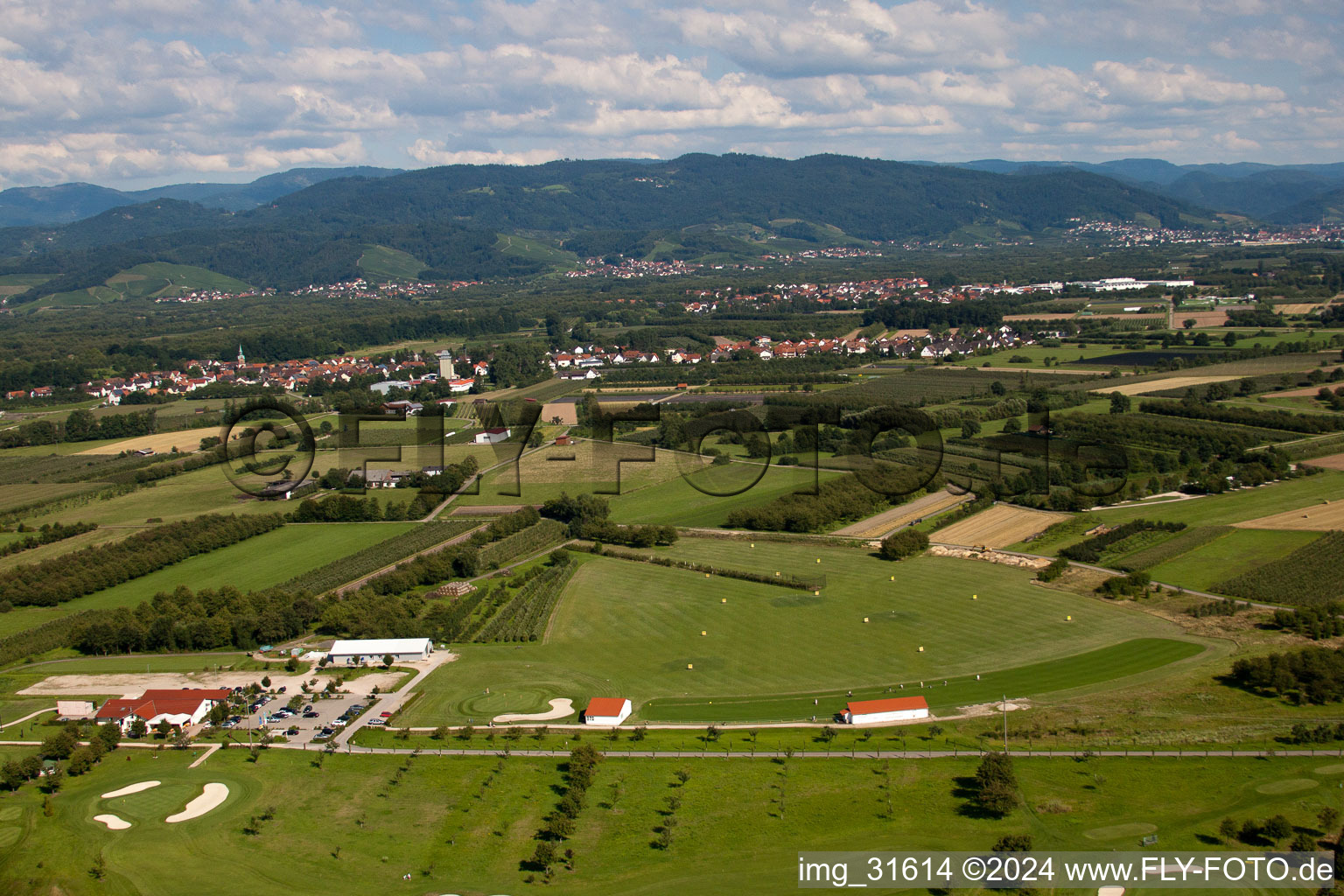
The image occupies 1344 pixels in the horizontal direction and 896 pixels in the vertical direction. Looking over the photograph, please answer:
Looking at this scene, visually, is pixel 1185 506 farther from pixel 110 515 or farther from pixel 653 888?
pixel 110 515

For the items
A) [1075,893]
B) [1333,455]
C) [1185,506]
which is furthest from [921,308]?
[1075,893]

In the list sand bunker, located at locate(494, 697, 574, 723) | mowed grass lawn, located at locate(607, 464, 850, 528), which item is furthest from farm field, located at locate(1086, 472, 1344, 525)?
sand bunker, located at locate(494, 697, 574, 723)

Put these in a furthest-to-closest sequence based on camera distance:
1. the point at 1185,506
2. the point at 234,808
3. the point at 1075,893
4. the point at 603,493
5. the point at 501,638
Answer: the point at 603,493 → the point at 1185,506 → the point at 501,638 → the point at 234,808 → the point at 1075,893

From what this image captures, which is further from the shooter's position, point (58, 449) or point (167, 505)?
point (58, 449)

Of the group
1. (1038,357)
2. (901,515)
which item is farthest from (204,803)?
(1038,357)

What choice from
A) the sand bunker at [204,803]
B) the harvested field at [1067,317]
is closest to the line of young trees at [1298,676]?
the sand bunker at [204,803]

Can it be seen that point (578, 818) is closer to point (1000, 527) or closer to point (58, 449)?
point (1000, 527)

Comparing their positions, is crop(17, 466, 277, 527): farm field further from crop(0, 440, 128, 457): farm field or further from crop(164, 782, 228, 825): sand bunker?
crop(164, 782, 228, 825): sand bunker

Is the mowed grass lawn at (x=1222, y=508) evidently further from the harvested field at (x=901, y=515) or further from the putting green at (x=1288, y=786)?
the putting green at (x=1288, y=786)
